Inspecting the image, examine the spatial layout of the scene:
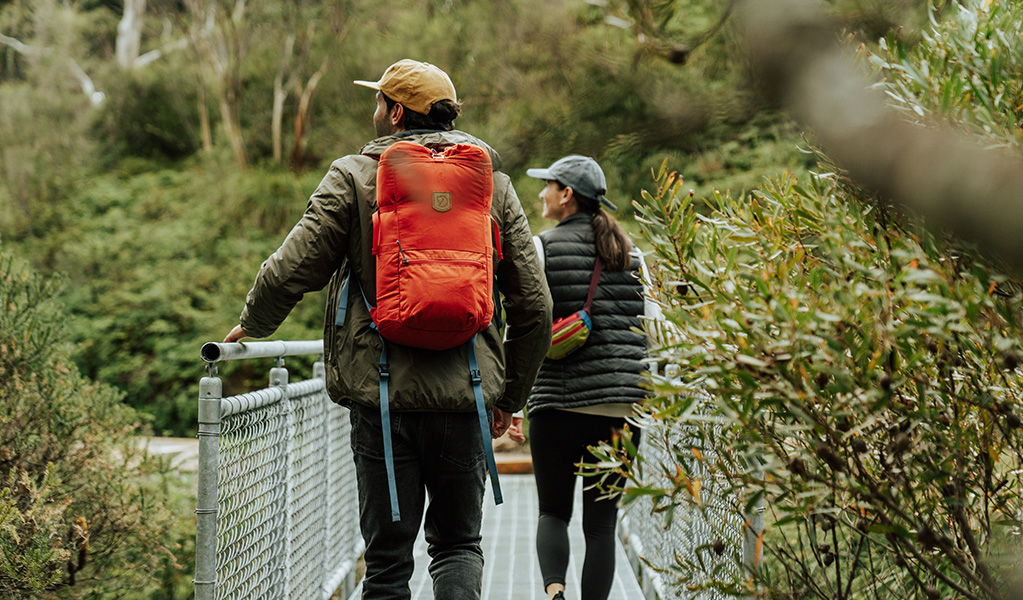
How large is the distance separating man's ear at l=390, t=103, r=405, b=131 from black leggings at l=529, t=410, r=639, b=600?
1103mm

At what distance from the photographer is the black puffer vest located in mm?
2754

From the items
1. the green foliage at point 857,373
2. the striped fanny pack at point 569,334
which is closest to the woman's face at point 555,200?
the striped fanny pack at point 569,334

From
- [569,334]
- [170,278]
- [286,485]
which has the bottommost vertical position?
[170,278]

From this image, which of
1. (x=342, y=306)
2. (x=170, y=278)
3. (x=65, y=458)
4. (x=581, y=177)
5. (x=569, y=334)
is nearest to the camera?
(x=342, y=306)

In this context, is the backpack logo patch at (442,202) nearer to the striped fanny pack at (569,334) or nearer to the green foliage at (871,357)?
the green foliage at (871,357)

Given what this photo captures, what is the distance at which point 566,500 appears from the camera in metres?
2.89

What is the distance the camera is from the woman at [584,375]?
2.77m

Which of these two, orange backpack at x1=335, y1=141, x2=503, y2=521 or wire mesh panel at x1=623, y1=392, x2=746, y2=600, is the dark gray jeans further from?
wire mesh panel at x1=623, y1=392, x2=746, y2=600

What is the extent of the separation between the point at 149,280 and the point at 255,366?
112 inches

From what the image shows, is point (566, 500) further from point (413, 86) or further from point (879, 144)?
point (879, 144)

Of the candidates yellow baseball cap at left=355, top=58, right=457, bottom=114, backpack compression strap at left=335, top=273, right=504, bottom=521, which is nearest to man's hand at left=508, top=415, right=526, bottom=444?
backpack compression strap at left=335, top=273, right=504, bottom=521

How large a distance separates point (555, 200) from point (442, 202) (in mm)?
1076

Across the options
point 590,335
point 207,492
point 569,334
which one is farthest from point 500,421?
point 207,492

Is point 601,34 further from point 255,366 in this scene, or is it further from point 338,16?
point 338,16
